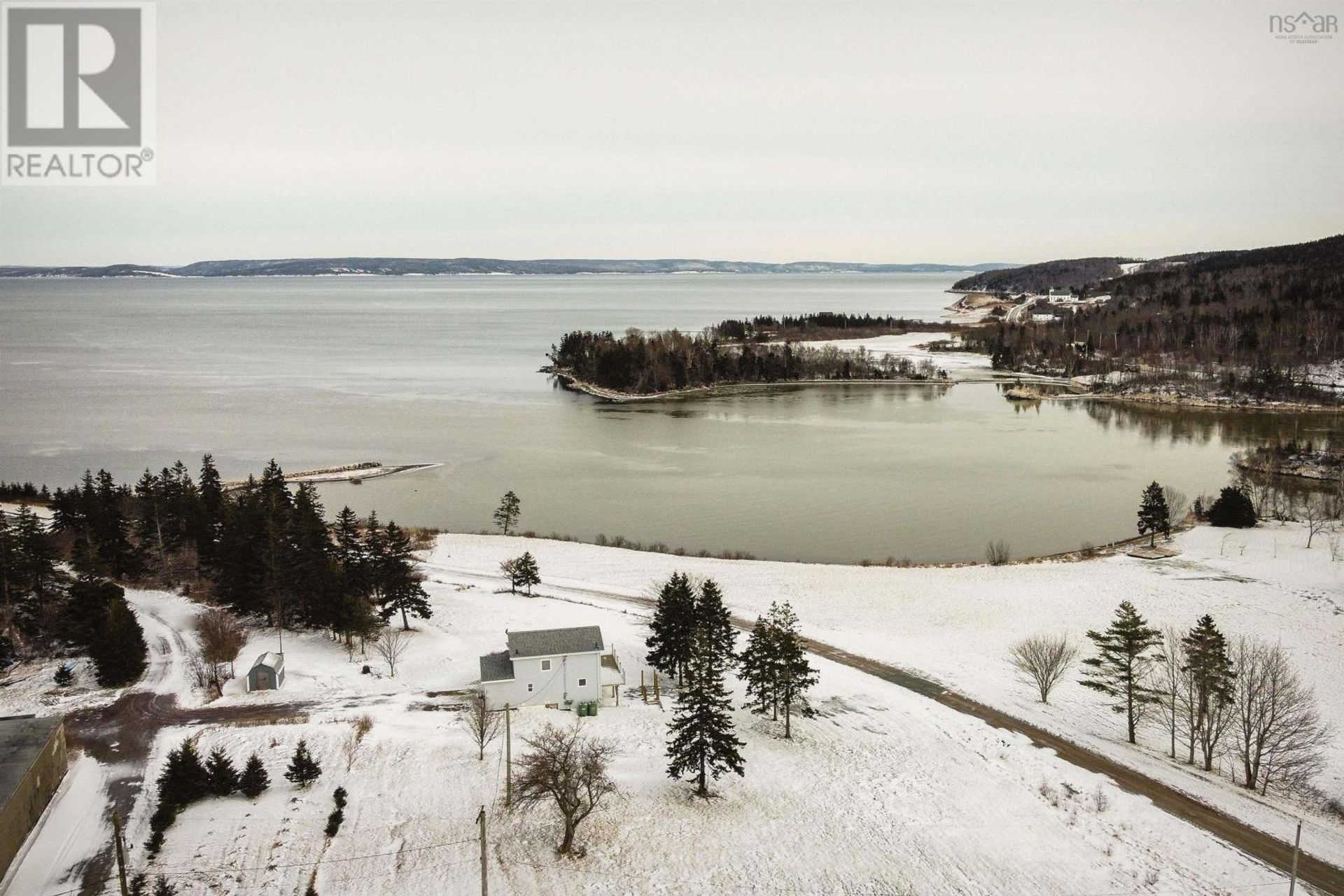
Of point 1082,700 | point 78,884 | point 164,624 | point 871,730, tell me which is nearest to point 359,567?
point 164,624

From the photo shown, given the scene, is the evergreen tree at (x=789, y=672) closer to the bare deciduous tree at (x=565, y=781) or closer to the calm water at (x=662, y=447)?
the bare deciduous tree at (x=565, y=781)

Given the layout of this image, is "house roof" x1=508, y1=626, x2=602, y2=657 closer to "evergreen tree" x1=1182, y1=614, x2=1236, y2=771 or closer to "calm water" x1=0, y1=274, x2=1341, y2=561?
"evergreen tree" x1=1182, y1=614, x2=1236, y2=771

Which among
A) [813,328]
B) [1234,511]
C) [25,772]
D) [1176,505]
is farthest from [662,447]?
[813,328]

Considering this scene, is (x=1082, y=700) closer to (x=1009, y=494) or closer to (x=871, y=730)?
(x=871, y=730)

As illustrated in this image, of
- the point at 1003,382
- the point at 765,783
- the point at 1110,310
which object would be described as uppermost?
the point at 1110,310

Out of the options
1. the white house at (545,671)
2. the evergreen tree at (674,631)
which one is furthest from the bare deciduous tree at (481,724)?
the evergreen tree at (674,631)

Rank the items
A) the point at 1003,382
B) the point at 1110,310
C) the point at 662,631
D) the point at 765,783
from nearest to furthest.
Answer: the point at 765,783, the point at 662,631, the point at 1003,382, the point at 1110,310

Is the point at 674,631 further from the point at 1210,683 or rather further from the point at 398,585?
the point at 1210,683
